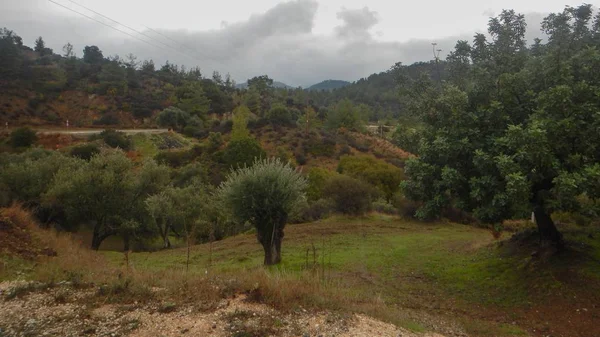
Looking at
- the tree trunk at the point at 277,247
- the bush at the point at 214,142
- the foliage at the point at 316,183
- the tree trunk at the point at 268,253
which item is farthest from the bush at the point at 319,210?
the bush at the point at 214,142

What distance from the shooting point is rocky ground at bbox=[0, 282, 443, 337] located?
22.9 ft

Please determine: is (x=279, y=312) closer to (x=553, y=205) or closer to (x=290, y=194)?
(x=553, y=205)

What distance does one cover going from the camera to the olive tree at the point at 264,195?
51.7ft

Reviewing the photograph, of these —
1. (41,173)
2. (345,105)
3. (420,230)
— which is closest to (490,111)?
(420,230)

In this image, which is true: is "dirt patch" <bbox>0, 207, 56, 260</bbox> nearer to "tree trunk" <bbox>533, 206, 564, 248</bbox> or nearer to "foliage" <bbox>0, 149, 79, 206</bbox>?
"foliage" <bbox>0, 149, 79, 206</bbox>

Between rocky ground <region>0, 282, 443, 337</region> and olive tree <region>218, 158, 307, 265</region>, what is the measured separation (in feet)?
25.5

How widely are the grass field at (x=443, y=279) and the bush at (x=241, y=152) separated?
25115mm

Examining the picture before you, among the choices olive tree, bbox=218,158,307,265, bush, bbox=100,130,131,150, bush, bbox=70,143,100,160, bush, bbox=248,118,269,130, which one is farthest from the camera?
bush, bbox=248,118,269,130

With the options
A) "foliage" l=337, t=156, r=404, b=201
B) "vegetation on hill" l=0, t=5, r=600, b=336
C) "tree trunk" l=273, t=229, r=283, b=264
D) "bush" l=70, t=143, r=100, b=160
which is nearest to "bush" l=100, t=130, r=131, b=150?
"bush" l=70, t=143, r=100, b=160

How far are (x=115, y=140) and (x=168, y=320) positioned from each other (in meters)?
48.7

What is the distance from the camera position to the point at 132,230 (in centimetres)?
2747

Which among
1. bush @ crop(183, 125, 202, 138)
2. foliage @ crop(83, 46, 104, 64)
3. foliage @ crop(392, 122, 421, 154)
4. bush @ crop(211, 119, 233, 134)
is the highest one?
foliage @ crop(83, 46, 104, 64)

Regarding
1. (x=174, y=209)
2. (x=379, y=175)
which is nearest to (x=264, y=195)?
(x=174, y=209)

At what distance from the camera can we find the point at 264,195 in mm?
15828
